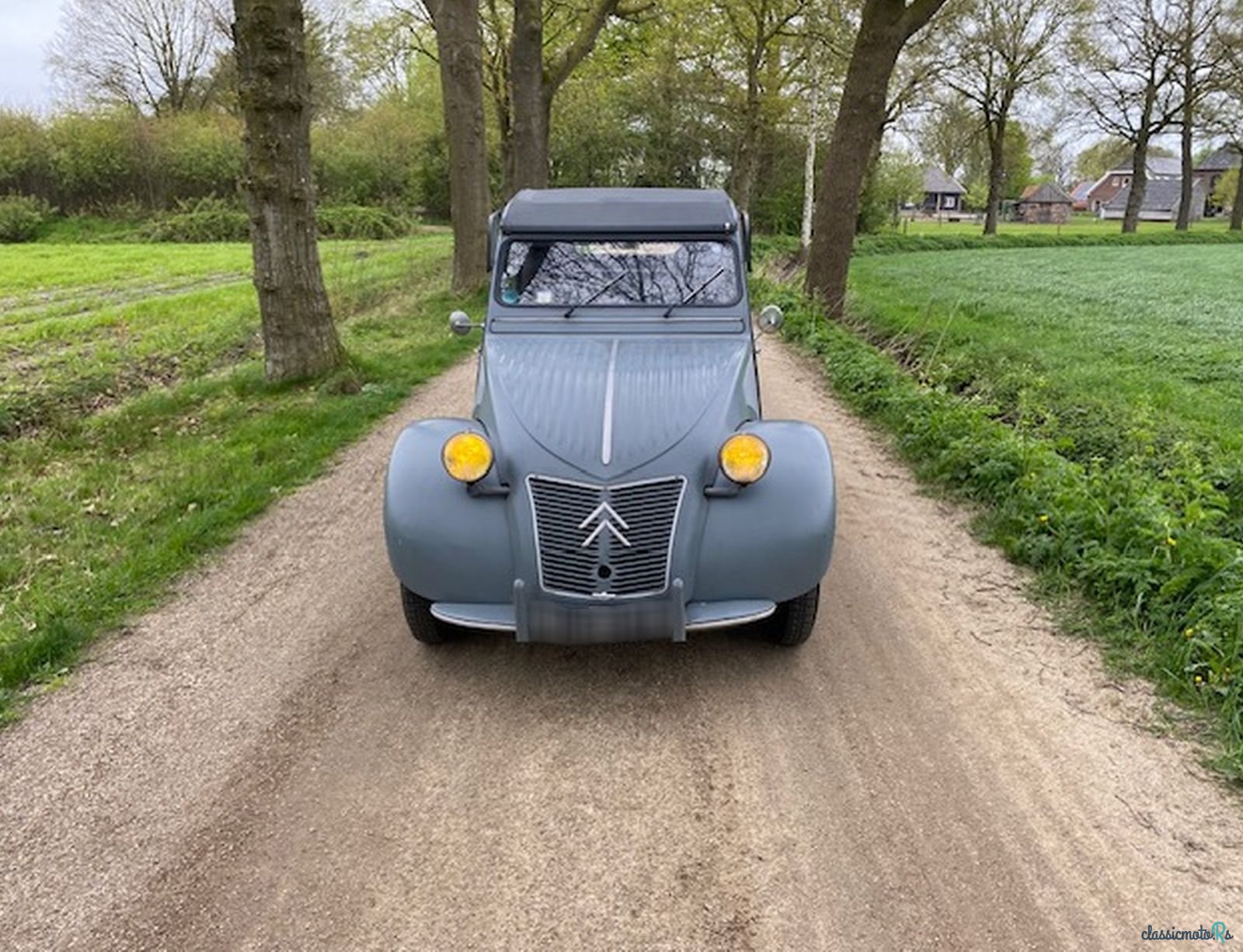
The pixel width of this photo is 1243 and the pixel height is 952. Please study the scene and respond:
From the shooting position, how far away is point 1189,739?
327 cm

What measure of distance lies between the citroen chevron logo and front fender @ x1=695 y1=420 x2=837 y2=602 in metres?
0.34

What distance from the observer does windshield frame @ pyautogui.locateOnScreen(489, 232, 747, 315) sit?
4.54 metres

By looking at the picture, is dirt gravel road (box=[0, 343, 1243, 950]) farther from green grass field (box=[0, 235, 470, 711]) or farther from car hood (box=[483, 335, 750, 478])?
car hood (box=[483, 335, 750, 478])

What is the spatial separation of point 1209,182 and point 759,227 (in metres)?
64.6

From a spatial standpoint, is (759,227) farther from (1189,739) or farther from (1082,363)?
(1189,739)

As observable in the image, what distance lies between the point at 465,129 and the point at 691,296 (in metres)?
11.3

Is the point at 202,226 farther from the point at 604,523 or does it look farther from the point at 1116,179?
the point at 1116,179

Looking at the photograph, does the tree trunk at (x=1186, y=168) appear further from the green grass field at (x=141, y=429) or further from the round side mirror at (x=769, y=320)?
the round side mirror at (x=769, y=320)

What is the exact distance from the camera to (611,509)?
3.38 meters

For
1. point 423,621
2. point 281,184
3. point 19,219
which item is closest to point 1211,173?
point 19,219

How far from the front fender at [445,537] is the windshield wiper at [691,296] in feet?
5.10

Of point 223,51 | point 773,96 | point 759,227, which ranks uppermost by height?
point 223,51

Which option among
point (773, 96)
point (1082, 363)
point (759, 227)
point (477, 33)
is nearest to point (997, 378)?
point (1082, 363)

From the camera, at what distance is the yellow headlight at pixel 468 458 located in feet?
11.4
